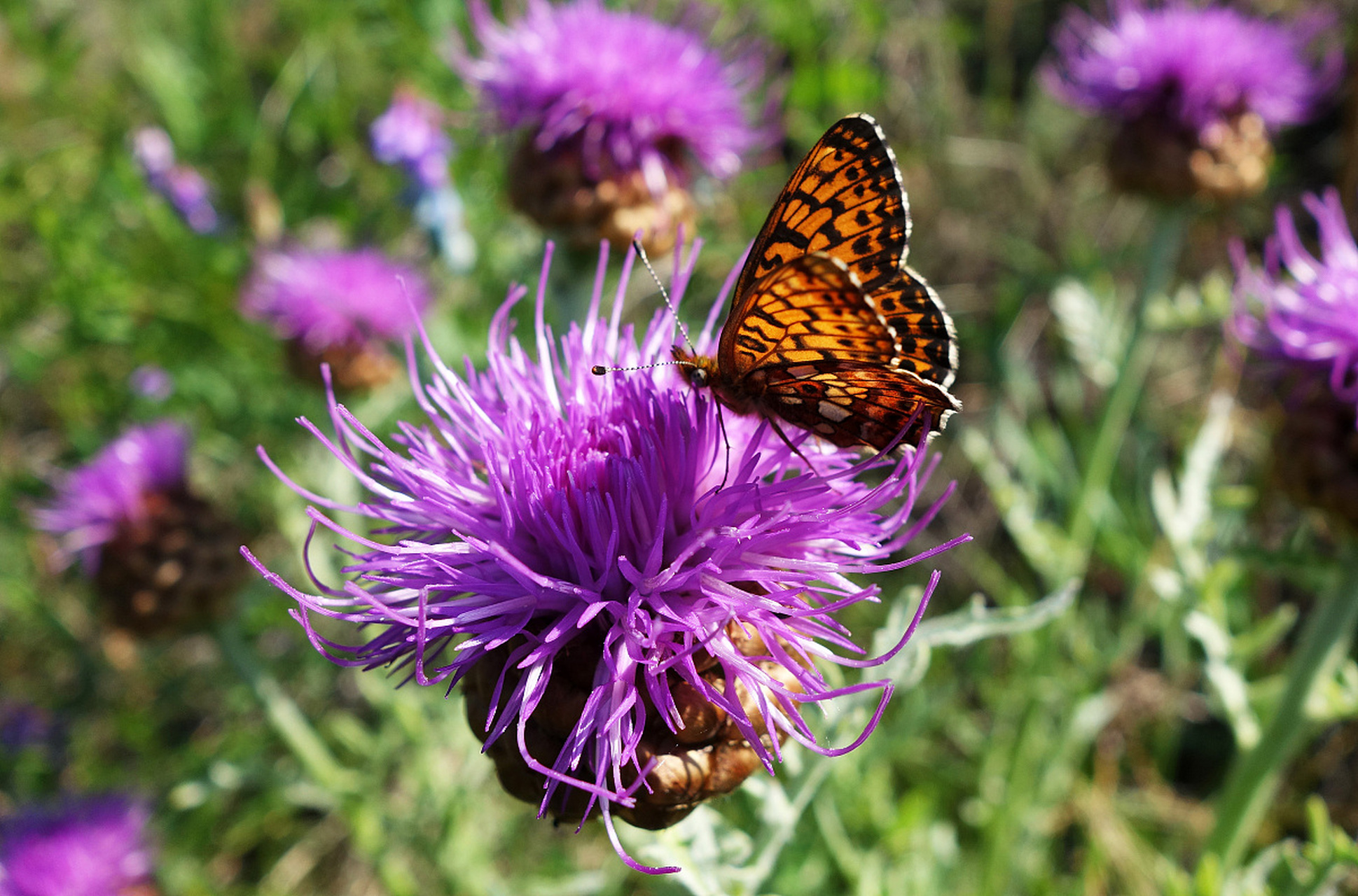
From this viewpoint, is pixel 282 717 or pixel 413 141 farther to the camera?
pixel 413 141

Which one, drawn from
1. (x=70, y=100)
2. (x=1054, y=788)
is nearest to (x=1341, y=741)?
(x=1054, y=788)

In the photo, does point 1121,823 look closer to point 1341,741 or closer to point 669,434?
point 1341,741

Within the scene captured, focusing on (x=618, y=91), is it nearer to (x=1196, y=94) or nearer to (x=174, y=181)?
(x=1196, y=94)

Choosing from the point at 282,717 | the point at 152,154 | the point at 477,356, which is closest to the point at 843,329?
the point at 282,717

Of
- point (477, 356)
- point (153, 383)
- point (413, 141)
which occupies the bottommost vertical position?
point (153, 383)

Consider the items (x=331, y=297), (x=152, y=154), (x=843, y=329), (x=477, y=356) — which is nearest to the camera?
(x=843, y=329)

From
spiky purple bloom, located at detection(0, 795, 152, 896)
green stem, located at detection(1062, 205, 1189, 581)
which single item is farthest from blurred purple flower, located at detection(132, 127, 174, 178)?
green stem, located at detection(1062, 205, 1189, 581)
